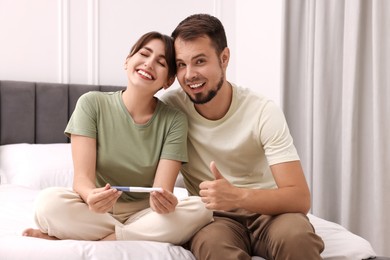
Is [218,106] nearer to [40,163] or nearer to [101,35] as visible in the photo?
[40,163]

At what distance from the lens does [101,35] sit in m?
3.32

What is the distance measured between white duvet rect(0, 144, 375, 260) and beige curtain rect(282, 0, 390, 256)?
23.5 inches

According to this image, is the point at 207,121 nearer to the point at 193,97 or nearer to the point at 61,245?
the point at 193,97

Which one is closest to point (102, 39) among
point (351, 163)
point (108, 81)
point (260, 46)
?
point (108, 81)

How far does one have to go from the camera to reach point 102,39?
333 cm

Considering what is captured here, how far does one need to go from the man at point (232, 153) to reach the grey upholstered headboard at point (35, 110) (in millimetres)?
1499

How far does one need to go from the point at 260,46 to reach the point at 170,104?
1.91m

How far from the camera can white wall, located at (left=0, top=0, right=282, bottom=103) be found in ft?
10.0

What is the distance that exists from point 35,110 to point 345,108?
6.51ft

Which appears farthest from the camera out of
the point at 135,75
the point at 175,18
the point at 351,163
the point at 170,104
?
the point at 175,18

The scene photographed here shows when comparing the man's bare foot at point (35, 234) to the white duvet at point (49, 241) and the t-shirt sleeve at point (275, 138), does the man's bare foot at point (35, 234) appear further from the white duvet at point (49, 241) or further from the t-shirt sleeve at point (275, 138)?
the t-shirt sleeve at point (275, 138)

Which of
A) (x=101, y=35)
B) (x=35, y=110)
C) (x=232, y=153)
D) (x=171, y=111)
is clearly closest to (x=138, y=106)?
(x=171, y=111)

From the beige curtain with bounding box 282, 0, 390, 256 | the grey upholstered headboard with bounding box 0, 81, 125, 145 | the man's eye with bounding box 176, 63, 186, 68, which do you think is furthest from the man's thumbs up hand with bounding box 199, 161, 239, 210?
the grey upholstered headboard with bounding box 0, 81, 125, 145

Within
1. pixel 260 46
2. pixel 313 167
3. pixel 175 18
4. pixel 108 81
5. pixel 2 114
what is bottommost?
pixel 313 167
